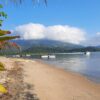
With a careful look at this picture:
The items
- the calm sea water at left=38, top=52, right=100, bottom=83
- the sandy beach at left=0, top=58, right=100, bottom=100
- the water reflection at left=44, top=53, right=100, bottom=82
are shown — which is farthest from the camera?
the water reflection at left=44, top=53, right=100, bottom=82

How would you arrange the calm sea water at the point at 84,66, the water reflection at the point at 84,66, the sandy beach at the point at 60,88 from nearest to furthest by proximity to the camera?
1. the sandy beach at the point at 60,88
2. the calm sea water at the point at 84,66
3. the water reflection at the point at 84,66

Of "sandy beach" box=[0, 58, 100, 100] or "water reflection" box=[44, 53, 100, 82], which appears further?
"water reflection" box=[44, 53, 100, 82]

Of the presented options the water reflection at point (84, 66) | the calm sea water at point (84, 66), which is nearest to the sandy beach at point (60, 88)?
the calm sea water at point (84, 66)

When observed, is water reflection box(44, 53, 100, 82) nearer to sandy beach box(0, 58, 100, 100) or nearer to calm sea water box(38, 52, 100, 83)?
calm sea water box(38, 52, 100, 83)

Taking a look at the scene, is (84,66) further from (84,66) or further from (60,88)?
(60,88)

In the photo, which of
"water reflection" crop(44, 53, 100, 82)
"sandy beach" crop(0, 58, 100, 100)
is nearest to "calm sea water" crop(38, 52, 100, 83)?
"water reflection" crop(44, 53, 100, 82)

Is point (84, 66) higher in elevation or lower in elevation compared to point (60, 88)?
A: lower

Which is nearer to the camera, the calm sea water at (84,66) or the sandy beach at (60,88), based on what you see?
the sandy beach at (60,88)

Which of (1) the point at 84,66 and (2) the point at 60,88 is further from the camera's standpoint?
(1) the point at 84,66

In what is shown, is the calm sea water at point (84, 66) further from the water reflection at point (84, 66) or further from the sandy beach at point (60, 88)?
the sandy beach at point (60, 88)

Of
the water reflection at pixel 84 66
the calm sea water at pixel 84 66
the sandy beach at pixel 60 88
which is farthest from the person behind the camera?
the water reflection at pixel 84 66

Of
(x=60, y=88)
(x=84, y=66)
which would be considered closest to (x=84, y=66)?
(x=84, y=66)

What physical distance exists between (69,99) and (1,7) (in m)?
11.9

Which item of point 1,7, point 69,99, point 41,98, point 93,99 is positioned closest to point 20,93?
point 41,98
